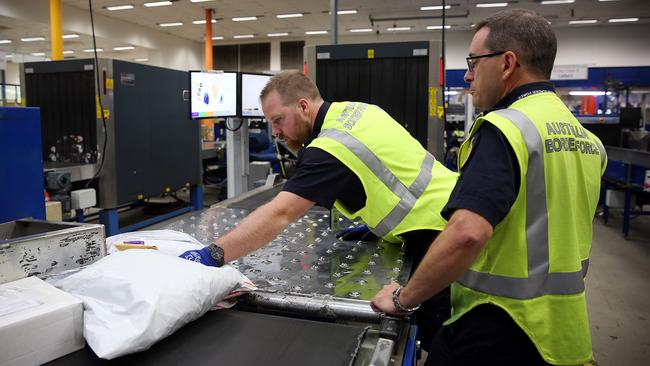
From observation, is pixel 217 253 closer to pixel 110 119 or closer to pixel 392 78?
pixel 392 78

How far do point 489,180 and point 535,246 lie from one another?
0.72 feet

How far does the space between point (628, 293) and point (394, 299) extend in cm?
358

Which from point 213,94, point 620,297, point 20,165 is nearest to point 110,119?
point 213,94

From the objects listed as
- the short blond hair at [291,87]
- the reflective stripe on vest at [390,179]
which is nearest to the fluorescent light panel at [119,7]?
the short blond hair at [291,87]

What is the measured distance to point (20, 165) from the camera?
2.32 metres

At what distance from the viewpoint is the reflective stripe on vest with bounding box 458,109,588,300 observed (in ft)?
3.52

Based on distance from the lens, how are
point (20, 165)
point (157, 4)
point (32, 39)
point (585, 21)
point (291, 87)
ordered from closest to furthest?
point (291, 87) < point (20, 165) < point (157, 4) < point (585, 21) < point (32, 39)

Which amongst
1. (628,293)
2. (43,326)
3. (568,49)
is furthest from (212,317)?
(568,49)

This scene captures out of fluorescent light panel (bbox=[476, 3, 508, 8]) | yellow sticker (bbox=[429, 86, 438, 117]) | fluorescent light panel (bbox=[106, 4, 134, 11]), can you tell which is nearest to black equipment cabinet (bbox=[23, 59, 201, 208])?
yellow sticker (bbox=[429, 86, 438, 117])

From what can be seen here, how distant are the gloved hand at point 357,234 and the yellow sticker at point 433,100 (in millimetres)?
1185

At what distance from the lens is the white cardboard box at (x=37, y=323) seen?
0.85 meters

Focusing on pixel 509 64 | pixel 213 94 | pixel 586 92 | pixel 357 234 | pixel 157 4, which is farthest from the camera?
pixel 157 4

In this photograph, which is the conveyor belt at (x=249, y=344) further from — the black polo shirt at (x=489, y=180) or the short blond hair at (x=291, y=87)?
the short blond hair at (x=291, y=87)

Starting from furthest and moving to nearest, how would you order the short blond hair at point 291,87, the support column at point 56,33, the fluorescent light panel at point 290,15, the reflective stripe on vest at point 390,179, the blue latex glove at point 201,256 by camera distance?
the fluorescent light panel at point 290,15 < the support column at point 56,33 < the short blond hair at point 291,87 < the reflective stripe on vest at point 390,179 < the blue latex glove at point 201,256
